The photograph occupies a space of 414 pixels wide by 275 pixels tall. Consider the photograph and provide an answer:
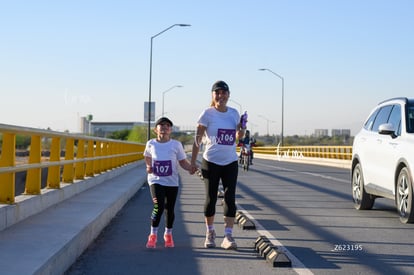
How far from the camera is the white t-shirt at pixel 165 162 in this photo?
25.8ft

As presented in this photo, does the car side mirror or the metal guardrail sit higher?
the car side mirror

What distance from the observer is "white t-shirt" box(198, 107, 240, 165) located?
770 cm

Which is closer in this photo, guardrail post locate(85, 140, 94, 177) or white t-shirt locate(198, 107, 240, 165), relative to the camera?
white t-shirt locate(198, 107, 240, 165)

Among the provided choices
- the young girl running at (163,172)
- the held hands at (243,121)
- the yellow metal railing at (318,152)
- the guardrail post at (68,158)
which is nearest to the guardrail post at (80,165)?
the guardrail post at (68,158)

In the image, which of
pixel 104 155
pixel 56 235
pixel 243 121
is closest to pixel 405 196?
pixel 243 121

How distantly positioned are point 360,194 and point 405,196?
84.4 inches

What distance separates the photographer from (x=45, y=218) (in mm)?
8570

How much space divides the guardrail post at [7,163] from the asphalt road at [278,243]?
3.74 feet

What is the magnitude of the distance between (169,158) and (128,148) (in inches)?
766

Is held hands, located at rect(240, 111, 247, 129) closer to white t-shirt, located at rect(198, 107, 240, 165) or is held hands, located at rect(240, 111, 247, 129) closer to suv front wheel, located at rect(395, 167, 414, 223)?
white t-shirt, located at rect(198, 107, 240, 165)

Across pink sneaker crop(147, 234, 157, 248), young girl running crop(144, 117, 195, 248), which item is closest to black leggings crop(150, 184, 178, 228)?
young girl running crop(144, 117, 195, 248)

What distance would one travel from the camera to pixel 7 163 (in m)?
8.09

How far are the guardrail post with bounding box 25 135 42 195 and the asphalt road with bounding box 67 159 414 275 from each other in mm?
1134

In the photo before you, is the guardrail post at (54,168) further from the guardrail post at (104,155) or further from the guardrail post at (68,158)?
the guardrail post at (104,155)
